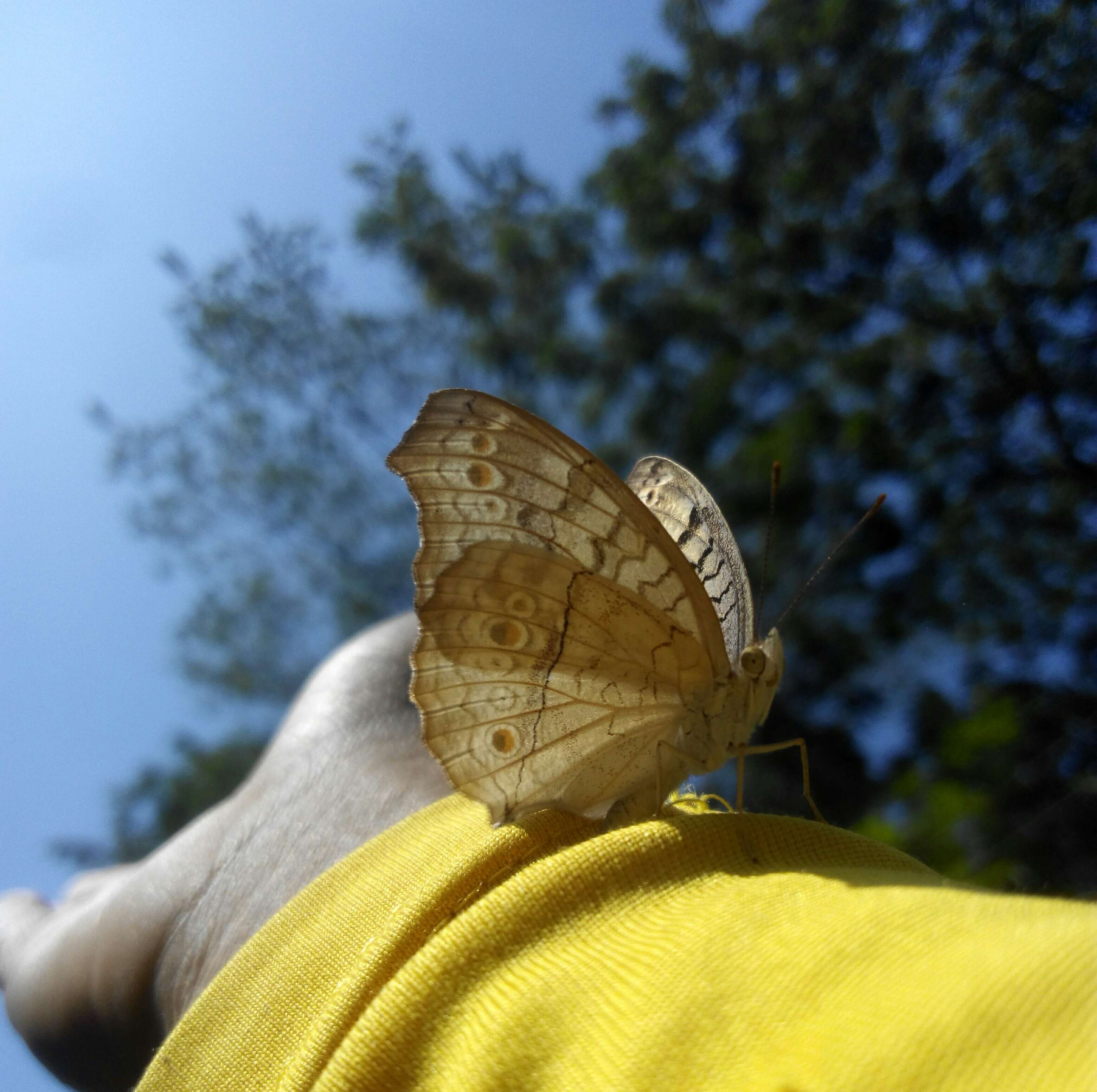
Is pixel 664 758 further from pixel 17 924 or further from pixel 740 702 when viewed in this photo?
pixel 17 924

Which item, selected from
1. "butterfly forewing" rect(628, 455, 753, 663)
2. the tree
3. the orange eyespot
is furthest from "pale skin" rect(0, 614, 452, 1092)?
the tree

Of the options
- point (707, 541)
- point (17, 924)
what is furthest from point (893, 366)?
point (17, 924)

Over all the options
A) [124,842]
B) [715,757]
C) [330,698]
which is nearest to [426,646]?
[715,757]

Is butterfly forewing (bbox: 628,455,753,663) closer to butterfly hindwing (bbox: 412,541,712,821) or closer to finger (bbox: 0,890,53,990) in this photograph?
butterfly hindwing (bbox: 412,541,712,821)

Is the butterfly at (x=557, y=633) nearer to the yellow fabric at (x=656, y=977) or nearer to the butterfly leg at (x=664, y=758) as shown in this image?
the butterfly leg at (x=664, y=758)

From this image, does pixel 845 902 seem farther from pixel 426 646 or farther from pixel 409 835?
pixel 426 646

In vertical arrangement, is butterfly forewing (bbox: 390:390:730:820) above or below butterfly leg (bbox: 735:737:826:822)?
above
